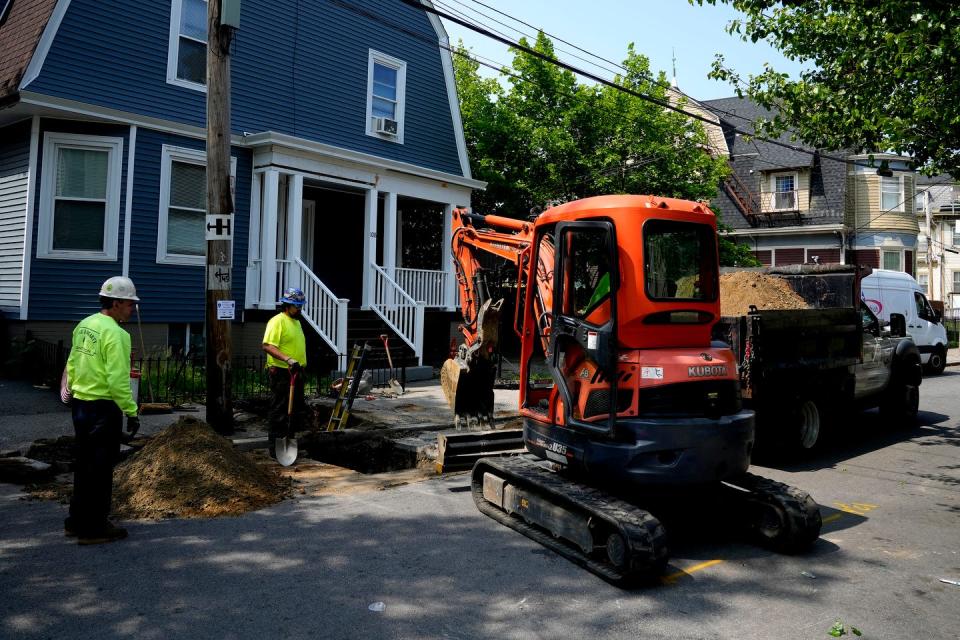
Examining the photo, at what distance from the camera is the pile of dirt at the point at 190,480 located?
21.3ft

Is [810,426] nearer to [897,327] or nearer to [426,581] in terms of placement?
[897,327]

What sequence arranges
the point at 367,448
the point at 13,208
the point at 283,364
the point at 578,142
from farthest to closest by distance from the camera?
the point at 578,142 → the point at 13,208 → the point at 367,448 → the point at 283,364

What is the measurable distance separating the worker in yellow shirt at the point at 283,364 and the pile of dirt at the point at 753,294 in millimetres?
5891

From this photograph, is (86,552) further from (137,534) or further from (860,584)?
(860,584)

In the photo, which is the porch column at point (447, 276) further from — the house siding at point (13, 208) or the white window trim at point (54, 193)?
the house siding at point (13, 208)

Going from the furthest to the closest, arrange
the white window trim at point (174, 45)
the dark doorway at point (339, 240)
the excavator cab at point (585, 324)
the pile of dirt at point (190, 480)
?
the dark doorway at point (339, 240), the white window trim at point (174, 45), the pile of dirt at point (190, 480), the excavator cab at point (585, 324)

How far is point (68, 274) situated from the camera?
1341 centimetres

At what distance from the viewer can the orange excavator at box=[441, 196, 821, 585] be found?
215 inches

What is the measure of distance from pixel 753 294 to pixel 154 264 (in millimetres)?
10834

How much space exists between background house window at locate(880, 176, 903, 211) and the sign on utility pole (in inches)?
1220

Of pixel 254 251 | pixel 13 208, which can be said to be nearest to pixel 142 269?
pixel 254 251

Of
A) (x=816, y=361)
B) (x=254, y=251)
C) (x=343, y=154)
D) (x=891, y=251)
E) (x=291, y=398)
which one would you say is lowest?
(x=291, y=398)

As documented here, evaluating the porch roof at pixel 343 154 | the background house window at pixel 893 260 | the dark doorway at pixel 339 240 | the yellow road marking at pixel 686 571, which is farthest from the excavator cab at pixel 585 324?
the background house window at pixel 893 260

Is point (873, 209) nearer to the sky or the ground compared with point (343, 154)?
nearer to the sky
